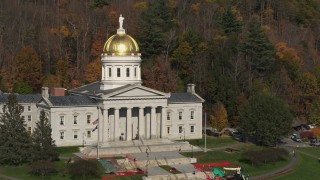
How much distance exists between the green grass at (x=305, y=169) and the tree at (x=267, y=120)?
5521mm

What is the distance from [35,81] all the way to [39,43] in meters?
13.3

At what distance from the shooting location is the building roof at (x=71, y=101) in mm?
84188

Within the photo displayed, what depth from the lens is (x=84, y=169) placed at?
6688 cm

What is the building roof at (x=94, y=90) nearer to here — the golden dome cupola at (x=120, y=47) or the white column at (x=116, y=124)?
the white column at (x=116, y=124)

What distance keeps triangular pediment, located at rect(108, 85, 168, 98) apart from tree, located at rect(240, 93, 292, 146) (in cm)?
A: 1396

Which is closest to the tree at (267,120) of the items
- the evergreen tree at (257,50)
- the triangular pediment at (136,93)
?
the triangular pediment at (136,93)

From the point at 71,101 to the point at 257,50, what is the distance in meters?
44.7

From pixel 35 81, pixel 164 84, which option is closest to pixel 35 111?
pixel 35 81

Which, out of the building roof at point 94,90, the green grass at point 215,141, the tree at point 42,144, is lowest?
the green grass at point 215,141

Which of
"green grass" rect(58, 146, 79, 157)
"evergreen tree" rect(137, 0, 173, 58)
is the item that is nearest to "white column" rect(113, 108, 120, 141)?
"green grass" rect(58, 146, 79, 157)

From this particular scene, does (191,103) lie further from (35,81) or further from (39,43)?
A: (39,43)

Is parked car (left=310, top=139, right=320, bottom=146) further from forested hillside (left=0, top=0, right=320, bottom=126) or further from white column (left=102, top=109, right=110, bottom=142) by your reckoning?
white column (left=102, top=109, right=110, bottom=142)

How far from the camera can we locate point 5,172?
70.1 m

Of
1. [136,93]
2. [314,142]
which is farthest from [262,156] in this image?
[314,142]
